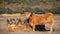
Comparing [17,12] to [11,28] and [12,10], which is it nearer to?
[12,10]

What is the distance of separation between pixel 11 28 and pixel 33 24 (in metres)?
0.54

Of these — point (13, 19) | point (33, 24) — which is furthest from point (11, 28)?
point (33, 24)

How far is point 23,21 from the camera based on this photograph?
12.2 feet

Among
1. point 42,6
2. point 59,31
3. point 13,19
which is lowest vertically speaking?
point 59,31

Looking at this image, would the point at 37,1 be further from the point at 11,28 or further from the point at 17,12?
the point at 11,28

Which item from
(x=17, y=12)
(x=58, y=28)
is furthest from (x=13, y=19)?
(x=58, y=28)

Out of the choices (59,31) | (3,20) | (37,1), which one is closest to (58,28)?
(59,31)

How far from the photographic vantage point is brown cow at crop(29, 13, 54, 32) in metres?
3.65

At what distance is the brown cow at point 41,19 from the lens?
3.65 m

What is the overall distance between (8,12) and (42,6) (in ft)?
2.76

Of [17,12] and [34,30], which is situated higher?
[17,12]

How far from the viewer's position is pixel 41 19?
3.67 meters

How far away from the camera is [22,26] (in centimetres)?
369

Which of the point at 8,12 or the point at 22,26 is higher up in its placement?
the point at 8,12
